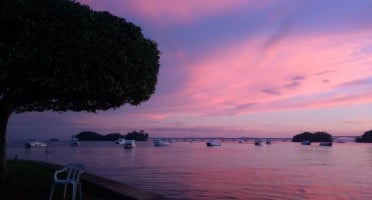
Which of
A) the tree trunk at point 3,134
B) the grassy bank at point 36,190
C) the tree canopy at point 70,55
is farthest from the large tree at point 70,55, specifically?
the grassy bank at point 36,190

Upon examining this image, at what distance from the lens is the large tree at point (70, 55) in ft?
37.3

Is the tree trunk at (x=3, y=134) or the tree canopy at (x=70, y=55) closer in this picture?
the tree canopy at (x=70, y=55)

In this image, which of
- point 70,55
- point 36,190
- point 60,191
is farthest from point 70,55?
point 36,190

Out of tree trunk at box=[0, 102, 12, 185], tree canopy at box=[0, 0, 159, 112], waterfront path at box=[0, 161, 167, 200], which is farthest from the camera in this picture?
tree trunk at box=[0, 102, 12, 185]

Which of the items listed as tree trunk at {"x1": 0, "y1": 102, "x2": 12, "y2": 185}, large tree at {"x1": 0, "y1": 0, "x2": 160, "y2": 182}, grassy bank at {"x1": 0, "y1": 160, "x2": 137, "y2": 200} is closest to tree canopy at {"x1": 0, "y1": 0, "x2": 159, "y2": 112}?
large tree at {"x1": 0, "y1": 0, "x2": 160, "y2": 182}

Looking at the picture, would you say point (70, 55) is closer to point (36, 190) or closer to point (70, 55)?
point (70, 55)

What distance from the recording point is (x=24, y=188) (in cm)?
1536

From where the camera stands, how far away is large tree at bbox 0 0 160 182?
1136cm

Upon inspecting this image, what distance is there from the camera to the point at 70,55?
39.3 ft

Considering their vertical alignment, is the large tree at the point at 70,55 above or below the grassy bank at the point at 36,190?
above

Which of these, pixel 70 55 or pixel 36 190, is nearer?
pixel 70 55

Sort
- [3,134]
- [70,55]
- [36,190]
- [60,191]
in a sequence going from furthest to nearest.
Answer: [3,134] < [36,190] < [60,191] < [70,55]

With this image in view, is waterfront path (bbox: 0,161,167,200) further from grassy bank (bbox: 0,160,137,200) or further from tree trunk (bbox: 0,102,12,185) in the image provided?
tree trunk (bbox: 0,102,12,185)

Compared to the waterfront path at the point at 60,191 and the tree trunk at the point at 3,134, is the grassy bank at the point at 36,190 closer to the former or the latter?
the waterfront path at the point at 60,191
